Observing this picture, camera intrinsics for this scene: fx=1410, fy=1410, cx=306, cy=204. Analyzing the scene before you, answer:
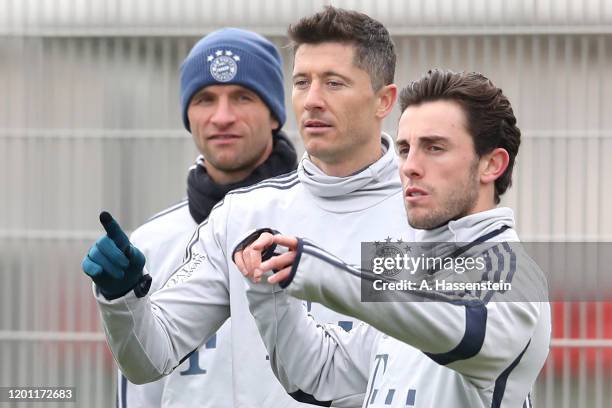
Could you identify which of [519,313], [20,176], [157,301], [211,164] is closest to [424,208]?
[519,313]

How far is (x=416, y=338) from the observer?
104 inches

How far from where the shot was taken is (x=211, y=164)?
4.70 meters

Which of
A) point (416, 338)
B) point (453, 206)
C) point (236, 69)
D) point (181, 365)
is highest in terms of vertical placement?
point (236, 69)

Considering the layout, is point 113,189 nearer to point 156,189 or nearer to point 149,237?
point 156,189

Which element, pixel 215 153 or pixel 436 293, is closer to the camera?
pixel 436 293

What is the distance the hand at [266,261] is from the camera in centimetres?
264

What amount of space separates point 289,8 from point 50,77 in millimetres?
1412

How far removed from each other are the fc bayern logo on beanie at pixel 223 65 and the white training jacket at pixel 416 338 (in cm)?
154

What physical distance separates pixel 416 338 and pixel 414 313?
0.19 feet

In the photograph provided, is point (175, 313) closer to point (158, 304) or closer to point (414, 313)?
point (158, 304)

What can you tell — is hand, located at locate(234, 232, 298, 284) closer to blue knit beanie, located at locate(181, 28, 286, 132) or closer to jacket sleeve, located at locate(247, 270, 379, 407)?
jacket sleeve, located at locate(247, 270, 379, 407)

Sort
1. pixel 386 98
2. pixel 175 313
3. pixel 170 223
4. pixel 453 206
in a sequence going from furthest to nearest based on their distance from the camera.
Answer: pixel 170 223
pixel 386 98
pixel 175 313
pixel 453 206

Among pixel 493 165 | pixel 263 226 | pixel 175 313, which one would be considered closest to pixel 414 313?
pixel 493 165

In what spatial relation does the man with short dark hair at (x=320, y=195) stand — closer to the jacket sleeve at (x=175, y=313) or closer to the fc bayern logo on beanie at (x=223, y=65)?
the jacket sleeve at (x=175, y=313)
